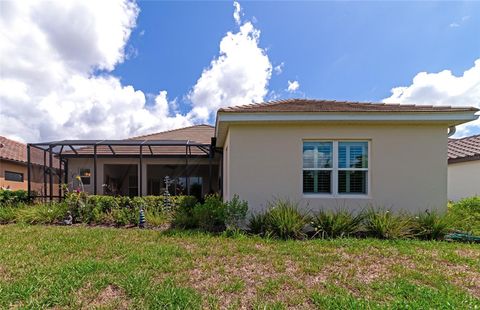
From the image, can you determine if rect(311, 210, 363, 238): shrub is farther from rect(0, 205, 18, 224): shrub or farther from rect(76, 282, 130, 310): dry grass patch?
rect(0, 205, 18, 224): shrub

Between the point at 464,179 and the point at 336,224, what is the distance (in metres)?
10.7

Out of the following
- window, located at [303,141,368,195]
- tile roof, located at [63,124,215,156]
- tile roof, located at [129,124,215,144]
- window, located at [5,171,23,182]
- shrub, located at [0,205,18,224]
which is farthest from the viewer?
tile roof, located at [129,124,215,144]

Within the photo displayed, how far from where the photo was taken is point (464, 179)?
1245cm

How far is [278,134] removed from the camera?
7.39m

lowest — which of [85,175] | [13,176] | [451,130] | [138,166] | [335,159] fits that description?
[13,176]

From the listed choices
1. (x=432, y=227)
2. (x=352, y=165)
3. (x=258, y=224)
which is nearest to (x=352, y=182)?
(x=352, y=165)

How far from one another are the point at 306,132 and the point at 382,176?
8.64 ft

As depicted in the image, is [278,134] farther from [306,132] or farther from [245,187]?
[245,187]

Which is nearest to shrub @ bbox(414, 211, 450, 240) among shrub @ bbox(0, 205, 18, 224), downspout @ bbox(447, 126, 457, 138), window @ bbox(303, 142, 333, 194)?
window @ bbox(303, 142, 333, 194)

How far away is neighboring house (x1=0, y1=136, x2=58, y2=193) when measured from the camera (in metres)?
16.2

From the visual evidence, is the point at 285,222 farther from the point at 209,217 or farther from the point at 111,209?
the point at 111,209

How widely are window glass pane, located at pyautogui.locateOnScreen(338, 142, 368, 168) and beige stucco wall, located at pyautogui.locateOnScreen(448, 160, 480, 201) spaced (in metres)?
9.04

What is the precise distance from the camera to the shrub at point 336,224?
6617 mm

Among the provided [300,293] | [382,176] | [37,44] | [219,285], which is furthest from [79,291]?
[37,44]
